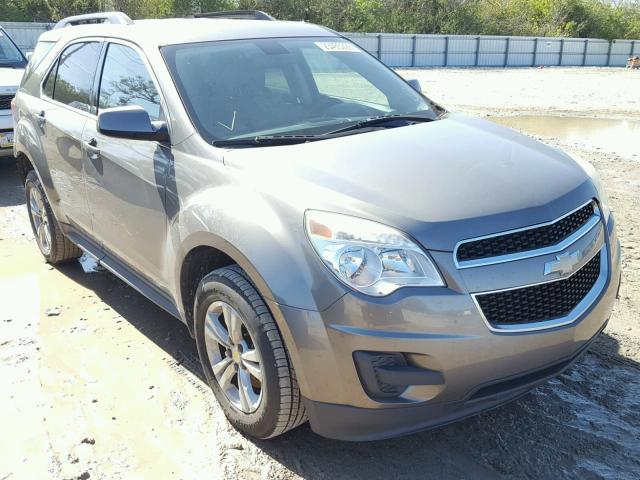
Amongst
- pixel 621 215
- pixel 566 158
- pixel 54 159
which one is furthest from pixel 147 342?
pixel 621 215

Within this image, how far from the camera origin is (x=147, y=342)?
390cm

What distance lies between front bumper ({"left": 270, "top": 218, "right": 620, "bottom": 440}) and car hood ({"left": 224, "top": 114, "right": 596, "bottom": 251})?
0.21m

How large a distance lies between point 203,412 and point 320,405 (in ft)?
3.22

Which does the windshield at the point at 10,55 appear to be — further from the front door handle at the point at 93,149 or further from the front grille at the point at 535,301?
the front grille at the point at 535,301

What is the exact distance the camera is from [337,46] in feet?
13.2

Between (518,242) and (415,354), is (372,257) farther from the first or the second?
(518,242)

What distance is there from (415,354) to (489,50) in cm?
4012

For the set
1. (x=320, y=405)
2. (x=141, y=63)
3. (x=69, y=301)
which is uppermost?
(x=141, y=63)

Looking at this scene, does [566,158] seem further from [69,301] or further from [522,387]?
[69,301]

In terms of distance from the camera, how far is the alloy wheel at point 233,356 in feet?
8.90

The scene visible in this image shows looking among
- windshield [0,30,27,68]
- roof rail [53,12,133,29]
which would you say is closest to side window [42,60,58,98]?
roof rail [53,12,133,29]

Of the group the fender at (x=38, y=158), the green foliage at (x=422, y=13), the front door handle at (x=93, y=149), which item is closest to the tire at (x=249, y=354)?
the front door handle at (x=93, y=149)

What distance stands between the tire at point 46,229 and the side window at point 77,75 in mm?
885

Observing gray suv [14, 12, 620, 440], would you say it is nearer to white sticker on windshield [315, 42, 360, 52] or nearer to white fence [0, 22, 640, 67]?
white sticker on windshield [315, 42, 360, 52]
